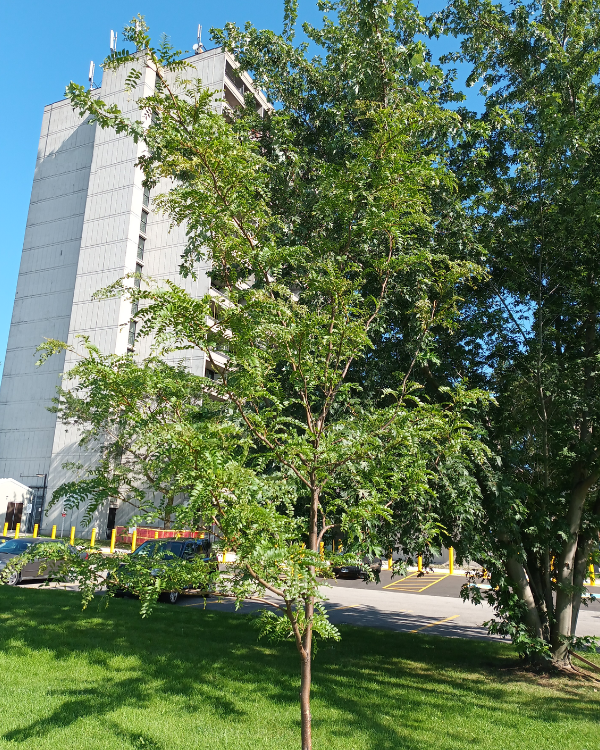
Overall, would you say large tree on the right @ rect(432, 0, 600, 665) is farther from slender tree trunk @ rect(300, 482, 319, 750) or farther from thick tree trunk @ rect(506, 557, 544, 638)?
slender tree trunk @ rect(300, 482, 319, 750)

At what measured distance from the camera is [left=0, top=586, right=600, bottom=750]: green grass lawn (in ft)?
18.4

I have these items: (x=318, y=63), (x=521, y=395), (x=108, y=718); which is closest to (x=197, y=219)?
(x=108, y=718)

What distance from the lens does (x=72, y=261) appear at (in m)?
42.8

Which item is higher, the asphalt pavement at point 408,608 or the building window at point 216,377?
the building window at point 216,377

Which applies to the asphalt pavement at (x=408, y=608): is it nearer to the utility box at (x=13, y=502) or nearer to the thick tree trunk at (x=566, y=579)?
the thick tree trunk at (x=566, y=579)

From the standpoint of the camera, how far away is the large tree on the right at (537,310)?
8.45 meters

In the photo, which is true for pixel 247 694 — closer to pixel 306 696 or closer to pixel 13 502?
pixel 306 696

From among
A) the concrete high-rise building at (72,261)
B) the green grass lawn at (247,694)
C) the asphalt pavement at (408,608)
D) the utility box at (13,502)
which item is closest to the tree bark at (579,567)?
the green grass lawn at (247,694)

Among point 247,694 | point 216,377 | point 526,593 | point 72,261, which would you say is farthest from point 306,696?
point 72,261

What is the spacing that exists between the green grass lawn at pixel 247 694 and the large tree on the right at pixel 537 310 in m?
1.39

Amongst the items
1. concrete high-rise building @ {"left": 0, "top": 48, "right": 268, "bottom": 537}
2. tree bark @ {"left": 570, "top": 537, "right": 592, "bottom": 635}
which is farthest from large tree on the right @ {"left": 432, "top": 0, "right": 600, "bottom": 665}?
concrete high-rise building @ {"left": 0, "top": 48, "right": 268, "bottom": 537}

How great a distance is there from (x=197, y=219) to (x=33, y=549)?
2921 mm

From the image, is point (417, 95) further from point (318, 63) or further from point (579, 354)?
point (579, 354)

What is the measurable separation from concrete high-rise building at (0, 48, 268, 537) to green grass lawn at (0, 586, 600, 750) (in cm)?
2646
